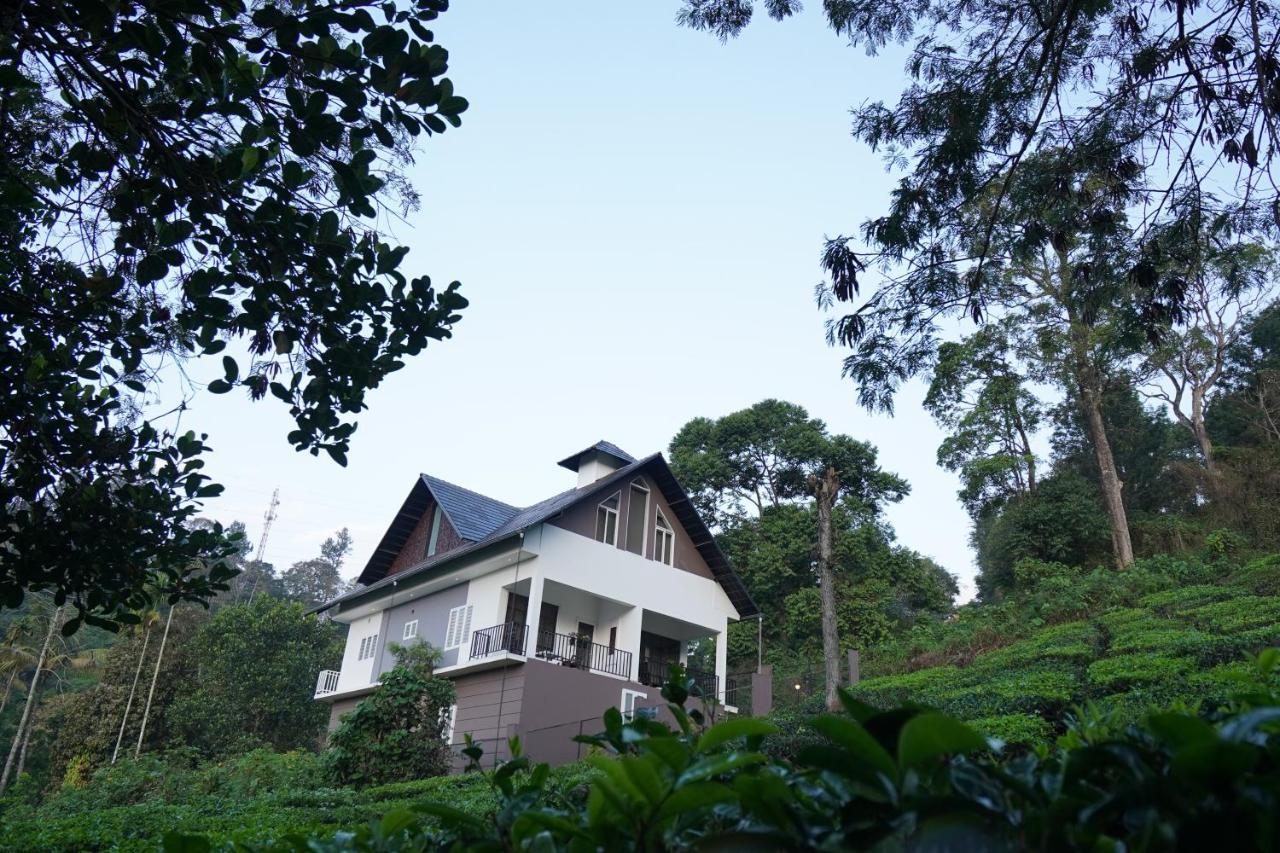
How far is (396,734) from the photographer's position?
1475cm

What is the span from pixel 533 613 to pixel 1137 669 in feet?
36.3

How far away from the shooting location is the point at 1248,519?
69.1 ft

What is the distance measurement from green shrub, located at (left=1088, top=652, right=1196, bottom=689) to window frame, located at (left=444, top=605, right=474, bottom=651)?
12.5m

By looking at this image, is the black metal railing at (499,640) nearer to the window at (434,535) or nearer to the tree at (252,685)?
the window at (434,535)

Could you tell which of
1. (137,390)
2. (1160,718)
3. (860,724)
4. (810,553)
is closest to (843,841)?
(860,724)

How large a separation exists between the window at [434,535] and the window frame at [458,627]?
8.25 ft

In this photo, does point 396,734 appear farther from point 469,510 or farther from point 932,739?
point 932,739

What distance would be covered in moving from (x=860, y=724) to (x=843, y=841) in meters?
0.11

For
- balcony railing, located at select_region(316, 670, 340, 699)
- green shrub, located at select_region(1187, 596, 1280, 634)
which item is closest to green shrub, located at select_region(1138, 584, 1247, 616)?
green shrub, located at select_region(1187, 596, 1280, 634)

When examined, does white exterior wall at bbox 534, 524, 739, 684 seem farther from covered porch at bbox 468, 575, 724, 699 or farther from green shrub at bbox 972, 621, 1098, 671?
green shrub at bbox 972, 621, 1098, 671

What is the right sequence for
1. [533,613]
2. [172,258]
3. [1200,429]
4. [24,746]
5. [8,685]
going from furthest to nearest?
[8,685] < [24,746] < [1200,429] < [533,613] < [172,258]

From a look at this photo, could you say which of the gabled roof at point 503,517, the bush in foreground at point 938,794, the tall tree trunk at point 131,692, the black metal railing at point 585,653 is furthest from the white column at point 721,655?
the bush in foreground at point 938,794

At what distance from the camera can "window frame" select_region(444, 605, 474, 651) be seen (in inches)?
738

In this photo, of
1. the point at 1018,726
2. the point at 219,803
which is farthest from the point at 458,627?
the point at 1018,726
